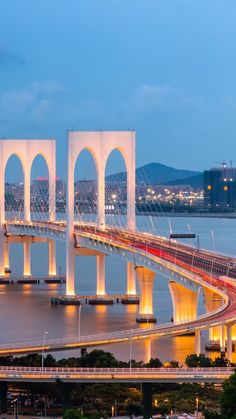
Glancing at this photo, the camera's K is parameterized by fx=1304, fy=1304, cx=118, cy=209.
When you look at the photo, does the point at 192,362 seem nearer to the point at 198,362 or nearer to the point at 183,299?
the point at 198,362

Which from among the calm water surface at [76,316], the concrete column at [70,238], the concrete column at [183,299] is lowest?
the calm water surface at [76,316]

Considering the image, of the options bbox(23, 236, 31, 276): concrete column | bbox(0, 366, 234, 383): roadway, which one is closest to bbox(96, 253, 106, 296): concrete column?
bbox(23, 236, 31, 276): concrete column

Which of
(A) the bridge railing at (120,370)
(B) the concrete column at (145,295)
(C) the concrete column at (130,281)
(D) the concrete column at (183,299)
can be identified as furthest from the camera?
(C) the concrete column at (130,281)

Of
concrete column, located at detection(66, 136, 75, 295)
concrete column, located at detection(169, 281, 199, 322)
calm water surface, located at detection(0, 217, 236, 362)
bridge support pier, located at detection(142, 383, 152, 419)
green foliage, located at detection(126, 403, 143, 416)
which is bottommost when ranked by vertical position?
green foliage, located at detection(126, 403, 143, 416)

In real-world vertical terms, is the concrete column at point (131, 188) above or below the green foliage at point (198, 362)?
above

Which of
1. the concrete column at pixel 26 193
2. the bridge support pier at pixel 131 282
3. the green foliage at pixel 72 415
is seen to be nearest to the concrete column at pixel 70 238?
the bridge support pier at pixel 131 282

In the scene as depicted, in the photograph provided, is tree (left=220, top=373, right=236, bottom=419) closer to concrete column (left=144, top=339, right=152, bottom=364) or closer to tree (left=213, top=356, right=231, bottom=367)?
tree (left=213, top=356, right=231, bottom=367)

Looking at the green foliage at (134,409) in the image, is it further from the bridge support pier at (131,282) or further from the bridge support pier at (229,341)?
the bridge support pier at (131,282)
